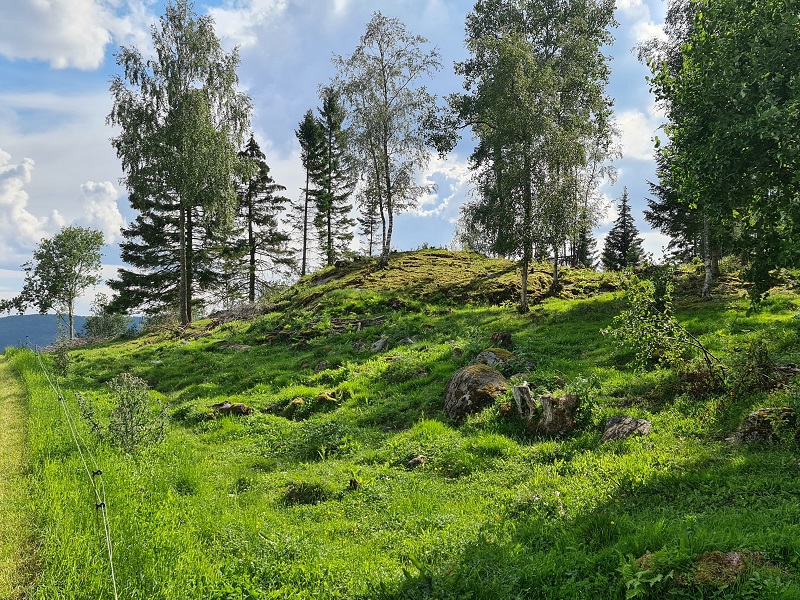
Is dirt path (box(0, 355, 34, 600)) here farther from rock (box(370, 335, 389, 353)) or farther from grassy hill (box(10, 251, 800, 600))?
rock (box(370, 335, 389, 353))

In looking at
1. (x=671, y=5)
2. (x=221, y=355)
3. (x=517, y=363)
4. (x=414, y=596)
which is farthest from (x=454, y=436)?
(x=671, y=5)

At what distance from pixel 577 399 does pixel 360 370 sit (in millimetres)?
7493

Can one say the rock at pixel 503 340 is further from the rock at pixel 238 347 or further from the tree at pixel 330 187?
the tree at pixel 330 187

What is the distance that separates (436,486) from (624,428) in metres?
3.63

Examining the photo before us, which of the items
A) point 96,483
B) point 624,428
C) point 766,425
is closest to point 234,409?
point 96,483

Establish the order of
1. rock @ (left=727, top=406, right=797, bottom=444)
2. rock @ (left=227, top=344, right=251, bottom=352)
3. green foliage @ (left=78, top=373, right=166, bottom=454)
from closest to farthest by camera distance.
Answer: rock @ (left=727, top=406, right=797, bottom=444), green foliage @ (left=78, top=373, right=166, bottom=454), rock @ (left=227, top=344, right=251, bottom=352)

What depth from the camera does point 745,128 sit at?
7.26 m

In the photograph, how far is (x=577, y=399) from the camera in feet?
30.3

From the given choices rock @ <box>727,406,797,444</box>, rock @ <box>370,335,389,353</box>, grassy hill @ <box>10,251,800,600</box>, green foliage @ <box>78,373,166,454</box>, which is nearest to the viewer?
grassy hill @ <box>10,251,800,600</box>

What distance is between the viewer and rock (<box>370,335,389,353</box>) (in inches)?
673

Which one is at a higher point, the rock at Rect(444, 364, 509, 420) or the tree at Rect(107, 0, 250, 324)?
the tree at Rect(107, 0, 250, 324)

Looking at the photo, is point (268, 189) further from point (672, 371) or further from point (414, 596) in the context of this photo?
point (414, 596)

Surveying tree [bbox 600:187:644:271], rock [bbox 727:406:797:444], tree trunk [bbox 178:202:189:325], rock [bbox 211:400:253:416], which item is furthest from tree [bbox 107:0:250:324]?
tree [bbox 600:187:644:271]

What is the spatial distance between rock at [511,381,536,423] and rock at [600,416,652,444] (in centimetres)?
144
